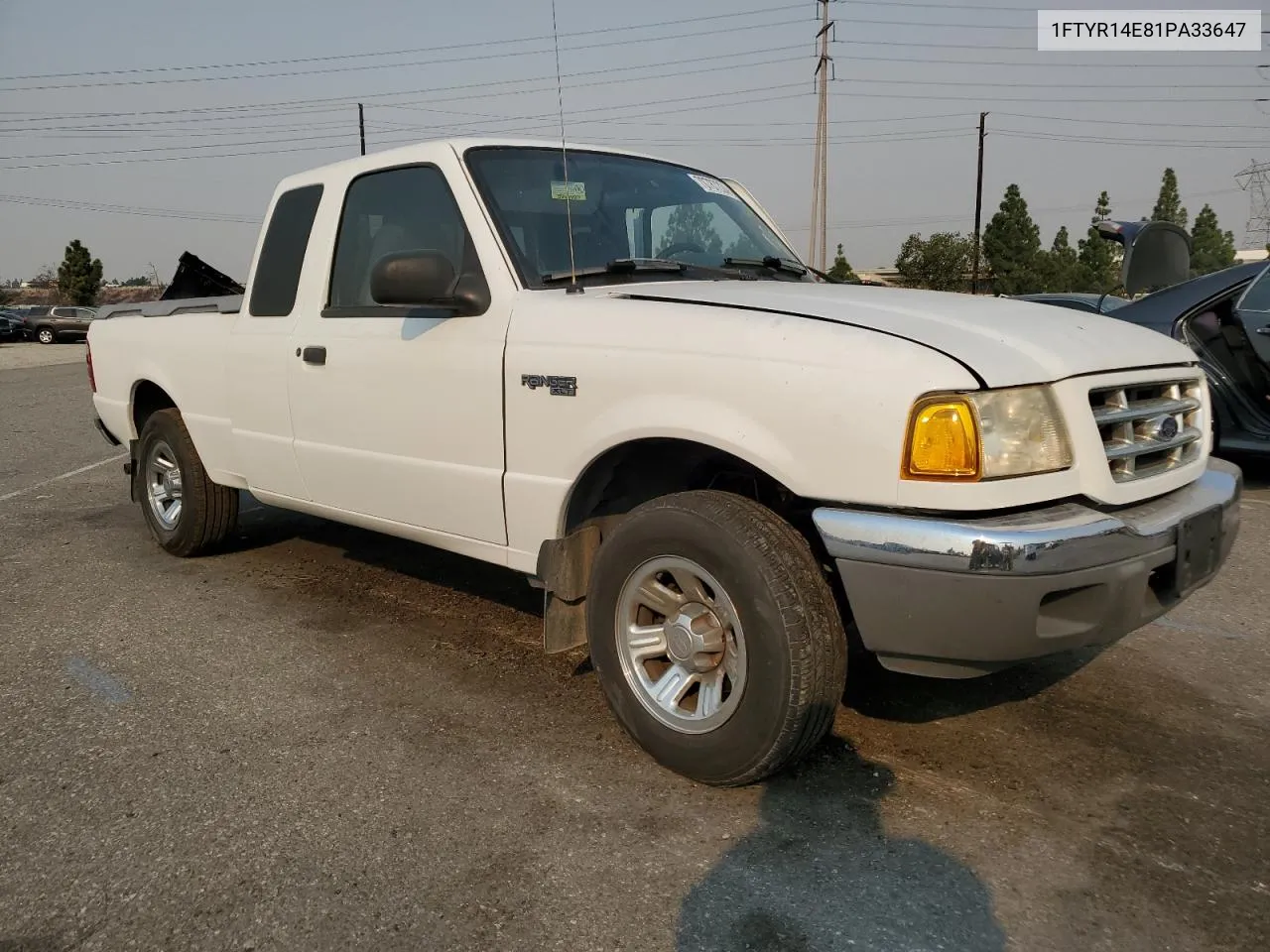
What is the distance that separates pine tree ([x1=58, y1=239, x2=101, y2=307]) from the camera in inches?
2375

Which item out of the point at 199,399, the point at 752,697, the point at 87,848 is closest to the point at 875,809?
the point at 752,697

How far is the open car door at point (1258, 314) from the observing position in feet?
20.7

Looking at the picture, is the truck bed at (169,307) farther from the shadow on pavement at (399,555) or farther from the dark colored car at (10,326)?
the dark colored car at (10,326)

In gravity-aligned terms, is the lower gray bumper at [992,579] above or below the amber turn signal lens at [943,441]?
below

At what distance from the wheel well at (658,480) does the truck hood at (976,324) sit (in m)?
0.49

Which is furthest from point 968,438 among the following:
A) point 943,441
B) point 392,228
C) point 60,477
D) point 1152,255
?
point 60,477

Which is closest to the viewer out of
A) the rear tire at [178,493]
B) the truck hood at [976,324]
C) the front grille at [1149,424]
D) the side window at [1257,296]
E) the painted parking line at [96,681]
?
the truck hood at [976,324]

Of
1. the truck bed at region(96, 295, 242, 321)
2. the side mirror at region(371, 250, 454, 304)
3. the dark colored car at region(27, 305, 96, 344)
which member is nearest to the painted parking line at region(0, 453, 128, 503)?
the truck bed at region(96, 295, 242, 321)

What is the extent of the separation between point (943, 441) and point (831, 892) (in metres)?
1.11

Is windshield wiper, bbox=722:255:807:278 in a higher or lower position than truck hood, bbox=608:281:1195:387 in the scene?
higher

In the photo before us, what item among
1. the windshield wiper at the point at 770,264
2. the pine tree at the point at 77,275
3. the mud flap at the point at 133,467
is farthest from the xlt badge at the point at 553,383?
the pine tree at the point at 77,275

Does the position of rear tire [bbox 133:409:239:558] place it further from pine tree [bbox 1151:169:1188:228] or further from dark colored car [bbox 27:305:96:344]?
pine tree [bbox 1151:169:1188:228]

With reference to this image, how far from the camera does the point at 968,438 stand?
2361 mm

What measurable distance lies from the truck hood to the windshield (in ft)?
1.10
